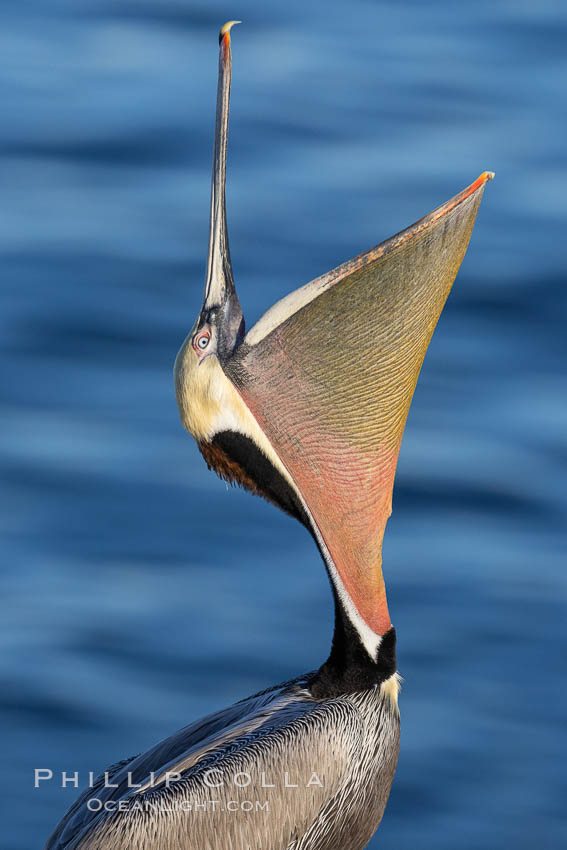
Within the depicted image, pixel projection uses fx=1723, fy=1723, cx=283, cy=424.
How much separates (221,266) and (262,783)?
132 centimetres

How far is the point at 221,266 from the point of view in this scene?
14.3 ft

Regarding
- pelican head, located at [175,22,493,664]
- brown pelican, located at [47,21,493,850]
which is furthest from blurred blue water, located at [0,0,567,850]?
pelican head, located at [175,22,493,664]

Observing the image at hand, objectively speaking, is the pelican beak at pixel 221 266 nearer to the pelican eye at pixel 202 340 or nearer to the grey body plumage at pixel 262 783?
the pelican eye at pixel 202 340

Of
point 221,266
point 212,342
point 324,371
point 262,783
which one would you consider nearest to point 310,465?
point 324,371

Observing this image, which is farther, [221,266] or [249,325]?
[249,325]

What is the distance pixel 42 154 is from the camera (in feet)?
29.5

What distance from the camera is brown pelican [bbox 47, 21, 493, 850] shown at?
4242 mm

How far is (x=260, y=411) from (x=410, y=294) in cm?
48

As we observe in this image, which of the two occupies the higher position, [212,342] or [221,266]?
[221,266]

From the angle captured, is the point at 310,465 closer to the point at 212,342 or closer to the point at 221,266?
the point at 212,342

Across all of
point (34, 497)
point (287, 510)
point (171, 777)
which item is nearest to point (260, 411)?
point (287, 510)

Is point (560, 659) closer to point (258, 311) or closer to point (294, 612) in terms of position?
point (294, 612)

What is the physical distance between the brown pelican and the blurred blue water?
3.82 ft

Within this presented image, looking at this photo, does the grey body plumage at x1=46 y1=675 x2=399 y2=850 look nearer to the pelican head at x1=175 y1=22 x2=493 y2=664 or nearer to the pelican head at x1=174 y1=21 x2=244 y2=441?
the pelican head at x1=175 y1=22 x2=493 y2=664
